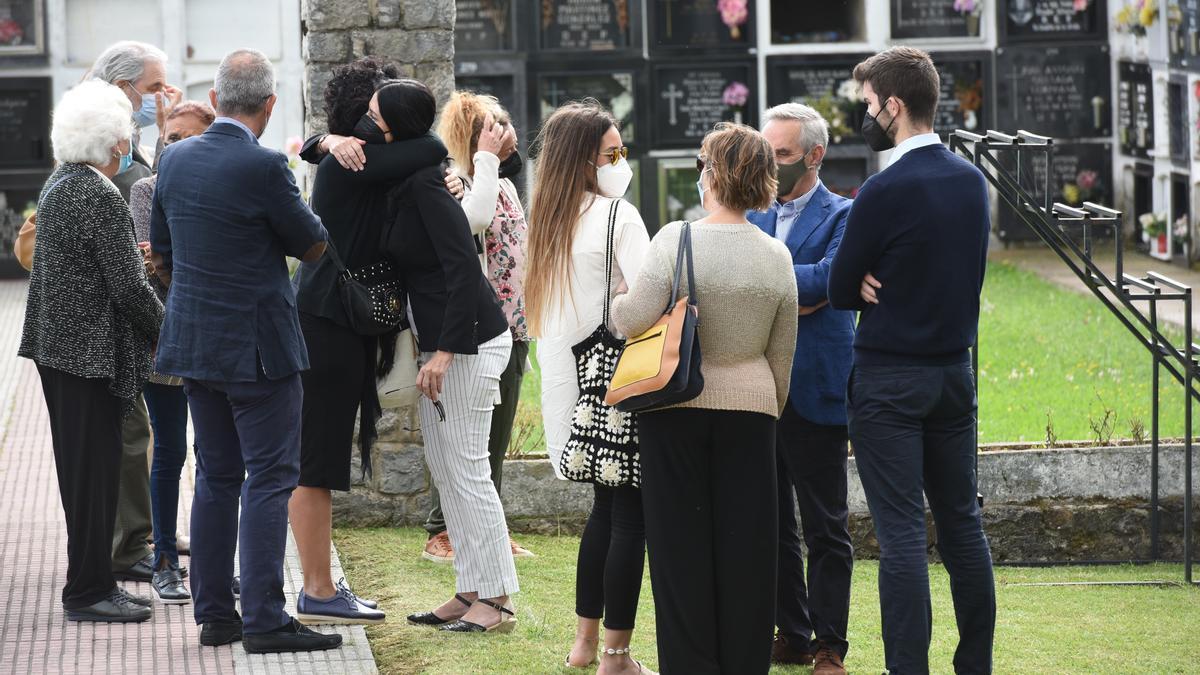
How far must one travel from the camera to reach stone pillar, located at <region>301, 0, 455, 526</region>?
6125 mm

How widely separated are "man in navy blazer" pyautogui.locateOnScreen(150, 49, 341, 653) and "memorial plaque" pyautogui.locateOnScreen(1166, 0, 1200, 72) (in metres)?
11.2

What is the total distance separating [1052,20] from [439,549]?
1150cm

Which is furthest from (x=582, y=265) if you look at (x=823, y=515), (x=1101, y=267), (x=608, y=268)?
(x=1101, y=267)

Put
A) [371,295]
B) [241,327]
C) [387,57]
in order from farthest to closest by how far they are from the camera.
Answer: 1. [387,57]
2. [371,295]
3. [241,327]

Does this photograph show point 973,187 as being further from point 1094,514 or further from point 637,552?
point 1094,514

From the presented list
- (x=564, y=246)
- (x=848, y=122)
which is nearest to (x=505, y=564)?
(x=564, y=246)

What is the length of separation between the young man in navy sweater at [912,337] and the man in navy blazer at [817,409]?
310 mm

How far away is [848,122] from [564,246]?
→ 11.1 m

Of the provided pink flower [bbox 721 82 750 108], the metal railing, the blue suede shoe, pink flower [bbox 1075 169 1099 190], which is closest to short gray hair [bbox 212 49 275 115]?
the blue suede shoe

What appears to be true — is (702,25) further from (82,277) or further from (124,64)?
(82,277)

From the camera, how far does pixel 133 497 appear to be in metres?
5.10

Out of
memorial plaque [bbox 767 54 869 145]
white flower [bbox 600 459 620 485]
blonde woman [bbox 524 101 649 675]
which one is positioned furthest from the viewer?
memorial plaque [bbox 767 54 869 145]

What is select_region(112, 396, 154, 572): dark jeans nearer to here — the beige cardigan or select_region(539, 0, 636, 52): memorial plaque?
the beige cardigan

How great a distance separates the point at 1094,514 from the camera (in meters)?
6.72
